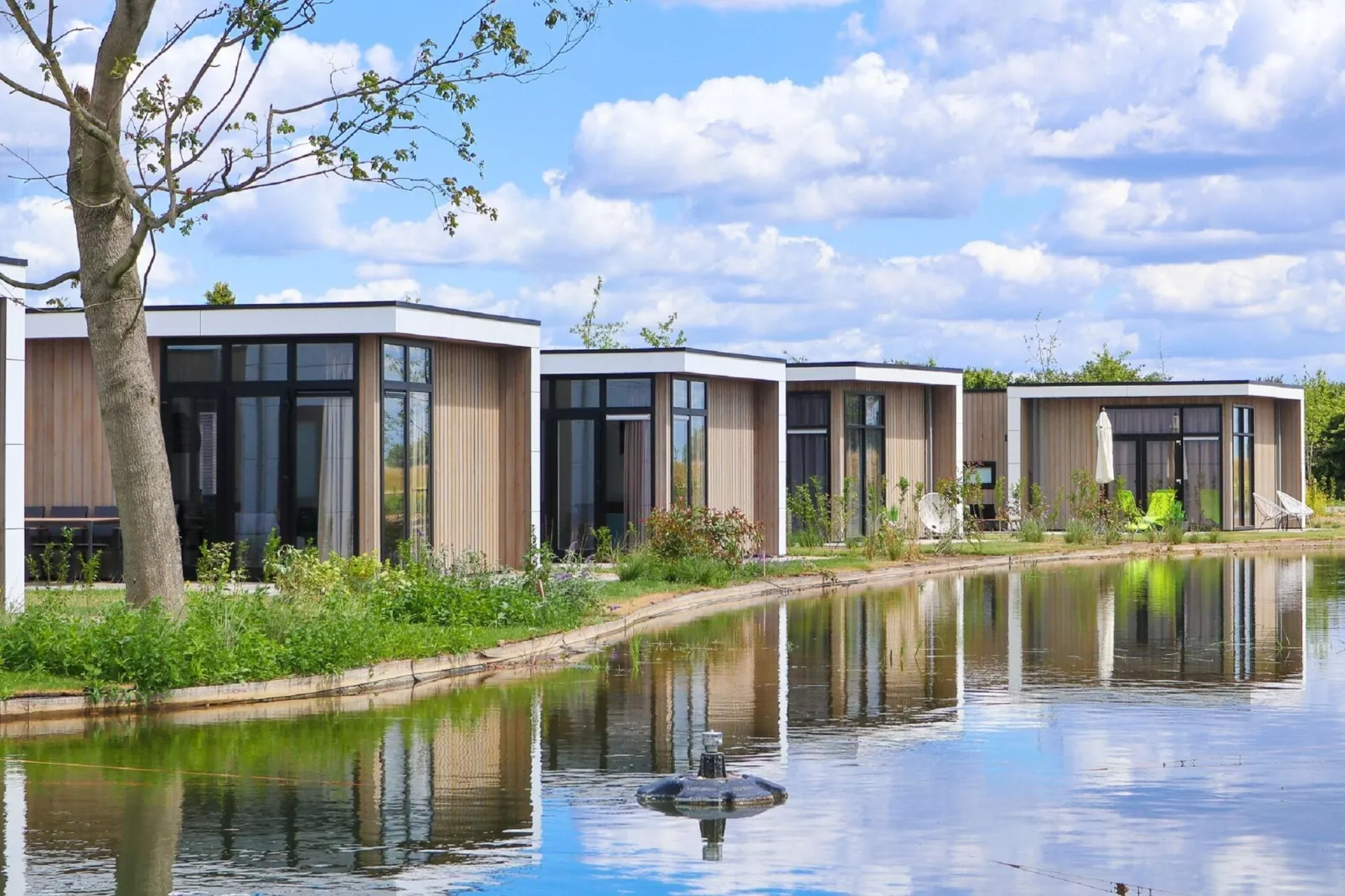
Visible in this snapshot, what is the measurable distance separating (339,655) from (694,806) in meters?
5.69

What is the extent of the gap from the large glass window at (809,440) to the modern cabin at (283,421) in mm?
14932

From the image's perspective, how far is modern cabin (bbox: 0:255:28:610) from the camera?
1730 centimetres

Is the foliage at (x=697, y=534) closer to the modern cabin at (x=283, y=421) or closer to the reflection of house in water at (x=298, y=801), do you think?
the modern cabin at (x=283, y=421)

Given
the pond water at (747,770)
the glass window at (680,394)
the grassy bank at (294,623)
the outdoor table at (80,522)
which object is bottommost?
the pond water at (747,770)

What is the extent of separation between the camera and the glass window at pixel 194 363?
2319cm

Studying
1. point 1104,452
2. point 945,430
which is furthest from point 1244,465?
point 945,430

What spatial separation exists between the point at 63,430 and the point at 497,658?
1033 cm

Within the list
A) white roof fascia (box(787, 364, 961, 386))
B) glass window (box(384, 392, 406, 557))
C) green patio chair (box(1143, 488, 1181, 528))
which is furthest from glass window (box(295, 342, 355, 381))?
green patio chair (box(1143, 488, 1181, 528))

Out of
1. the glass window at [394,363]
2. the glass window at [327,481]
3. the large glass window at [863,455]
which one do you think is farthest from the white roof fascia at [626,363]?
the large glass window at [863,455]

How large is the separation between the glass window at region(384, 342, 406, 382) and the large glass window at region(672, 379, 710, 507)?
757cm

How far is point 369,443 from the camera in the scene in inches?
888

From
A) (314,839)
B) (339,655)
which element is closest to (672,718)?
(339,655)

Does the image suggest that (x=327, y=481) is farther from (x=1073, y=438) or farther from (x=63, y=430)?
(x=1073, y=438)

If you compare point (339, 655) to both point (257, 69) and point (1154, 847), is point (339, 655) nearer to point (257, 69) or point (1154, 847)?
point (257, 69)
